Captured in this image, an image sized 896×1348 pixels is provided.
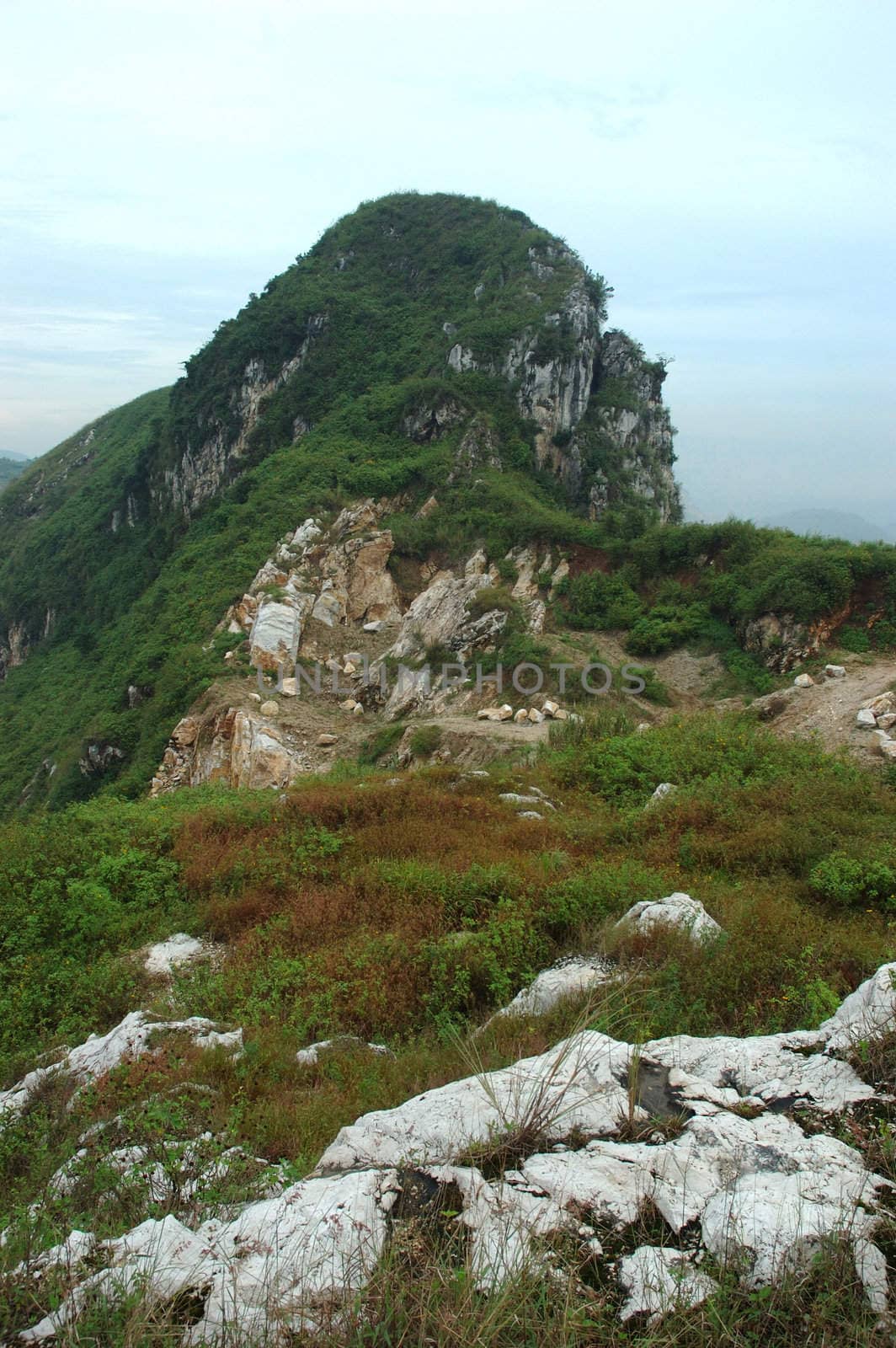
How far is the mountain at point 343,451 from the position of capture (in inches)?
941

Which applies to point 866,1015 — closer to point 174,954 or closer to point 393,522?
point 174,954

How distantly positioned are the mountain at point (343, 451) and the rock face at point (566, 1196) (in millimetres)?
17202

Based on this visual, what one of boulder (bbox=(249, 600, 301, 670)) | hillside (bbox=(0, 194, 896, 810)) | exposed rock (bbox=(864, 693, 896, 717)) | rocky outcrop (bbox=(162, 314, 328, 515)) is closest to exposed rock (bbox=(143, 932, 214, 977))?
exposed rock (bbox=(864, 693, 896, 717))

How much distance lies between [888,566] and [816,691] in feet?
13.9

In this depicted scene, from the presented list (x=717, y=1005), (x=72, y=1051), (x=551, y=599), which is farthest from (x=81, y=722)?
(x=717, y=1005)

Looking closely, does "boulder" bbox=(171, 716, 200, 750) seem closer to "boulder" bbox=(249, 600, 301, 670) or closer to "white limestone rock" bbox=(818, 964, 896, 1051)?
"boulder" bbox=(249, 600, 301, 670)

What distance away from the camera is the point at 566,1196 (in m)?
2.53

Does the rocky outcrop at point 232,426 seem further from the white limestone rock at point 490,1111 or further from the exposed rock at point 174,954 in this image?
the white limestone rock at point 490,1111

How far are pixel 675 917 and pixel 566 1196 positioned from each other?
275cm

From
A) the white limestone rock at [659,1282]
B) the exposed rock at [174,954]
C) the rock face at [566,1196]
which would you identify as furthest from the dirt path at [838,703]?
the white limestone rock at [659,1282]

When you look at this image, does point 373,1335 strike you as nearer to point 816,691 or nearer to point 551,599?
point 816,691

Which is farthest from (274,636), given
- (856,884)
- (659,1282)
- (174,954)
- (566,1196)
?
(659,1282)

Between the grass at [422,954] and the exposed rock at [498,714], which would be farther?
the exposed rock at [498,714]

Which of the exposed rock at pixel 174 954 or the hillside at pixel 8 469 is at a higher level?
the hillside at pixel 8 469
